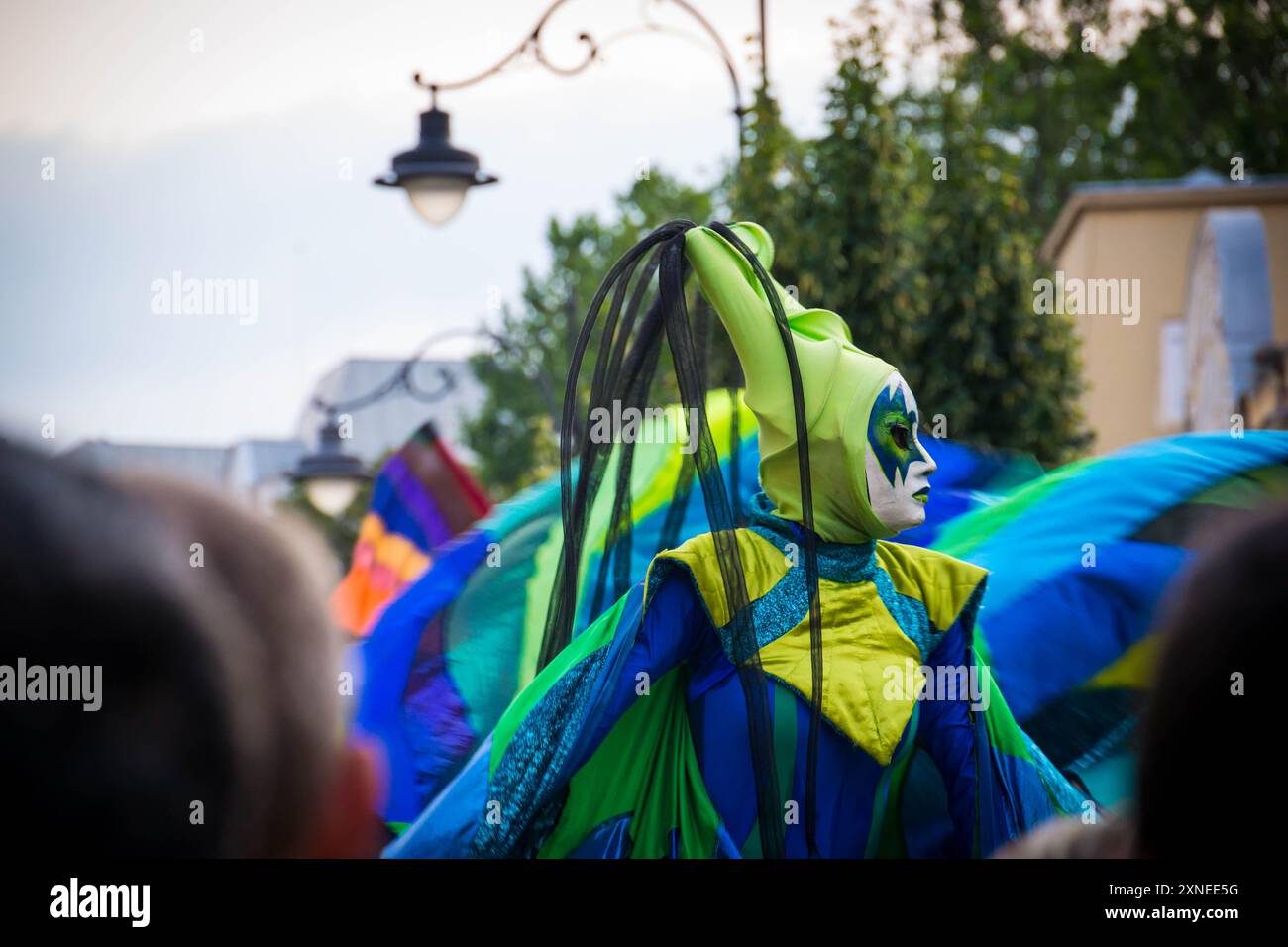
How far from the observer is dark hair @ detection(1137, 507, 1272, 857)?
1164 mm

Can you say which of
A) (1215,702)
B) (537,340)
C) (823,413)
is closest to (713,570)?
(823,413)

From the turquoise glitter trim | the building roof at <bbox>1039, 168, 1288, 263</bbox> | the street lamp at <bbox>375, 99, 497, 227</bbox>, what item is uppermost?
the building roof at <bbox>1039, 168, 1288, 263</bbox>

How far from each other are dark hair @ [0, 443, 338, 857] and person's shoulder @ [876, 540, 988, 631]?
230cm

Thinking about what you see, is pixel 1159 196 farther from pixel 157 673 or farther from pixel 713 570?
pixel 157 673

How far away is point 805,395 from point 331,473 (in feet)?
22.2

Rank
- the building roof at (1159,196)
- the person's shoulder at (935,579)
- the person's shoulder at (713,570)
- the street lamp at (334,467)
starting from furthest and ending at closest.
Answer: the building roof at (1159,196) < the street lamp at (334,467) < the person's shoulder at (935,579) < the person's shoulder at (713,570)

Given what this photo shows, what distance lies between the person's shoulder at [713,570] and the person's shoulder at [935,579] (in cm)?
26

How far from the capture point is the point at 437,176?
6.68 meters

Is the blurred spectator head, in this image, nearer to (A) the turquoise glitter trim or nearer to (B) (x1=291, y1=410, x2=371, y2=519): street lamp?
(A) the turquoise glitter trim

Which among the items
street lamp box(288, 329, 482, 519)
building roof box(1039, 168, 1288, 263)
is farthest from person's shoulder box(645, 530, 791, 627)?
building roof box(1039, 168, 1288, 263)

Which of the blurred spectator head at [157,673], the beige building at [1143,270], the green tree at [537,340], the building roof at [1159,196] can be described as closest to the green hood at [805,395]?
the blurred spectator head at [157,673]

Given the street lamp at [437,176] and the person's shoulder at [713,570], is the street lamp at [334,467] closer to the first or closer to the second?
the street lamp at [437,176]

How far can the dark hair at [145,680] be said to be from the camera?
→ 1101 mm
